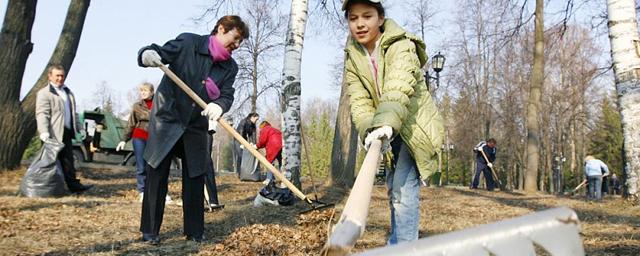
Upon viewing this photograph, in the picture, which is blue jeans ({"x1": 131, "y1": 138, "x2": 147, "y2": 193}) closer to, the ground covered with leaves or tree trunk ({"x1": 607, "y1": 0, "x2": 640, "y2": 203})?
the ground covered with leaves

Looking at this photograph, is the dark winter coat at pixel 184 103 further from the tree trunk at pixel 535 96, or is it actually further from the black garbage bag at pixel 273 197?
the tree trunk at pixel 535 96

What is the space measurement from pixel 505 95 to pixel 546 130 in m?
3.46

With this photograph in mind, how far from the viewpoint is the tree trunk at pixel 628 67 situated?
816 centimetres

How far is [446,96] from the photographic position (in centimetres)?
3678

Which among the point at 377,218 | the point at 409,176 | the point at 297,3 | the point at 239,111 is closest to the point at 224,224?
the point at 377,218

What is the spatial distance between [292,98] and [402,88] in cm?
535

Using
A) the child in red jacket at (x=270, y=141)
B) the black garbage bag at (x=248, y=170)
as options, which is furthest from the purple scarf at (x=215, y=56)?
the black garbage bag at (x=248, y=170)

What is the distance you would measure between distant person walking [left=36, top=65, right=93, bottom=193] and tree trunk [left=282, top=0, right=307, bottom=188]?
2766mm

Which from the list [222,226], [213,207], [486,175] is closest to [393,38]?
[222,226]

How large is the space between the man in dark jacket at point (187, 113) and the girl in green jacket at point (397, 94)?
1.53 m

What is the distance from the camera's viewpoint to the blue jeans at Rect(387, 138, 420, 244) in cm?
321

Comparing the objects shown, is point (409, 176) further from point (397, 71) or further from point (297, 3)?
point (297, 3)

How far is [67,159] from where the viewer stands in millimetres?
7734

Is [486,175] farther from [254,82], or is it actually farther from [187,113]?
[254,82]
